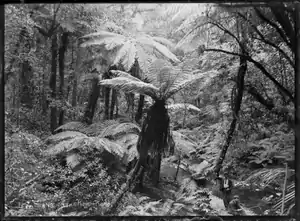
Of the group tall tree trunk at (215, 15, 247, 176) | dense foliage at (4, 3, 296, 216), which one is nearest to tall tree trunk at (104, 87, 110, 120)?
dense foliage at (4, 3, 296, 216)

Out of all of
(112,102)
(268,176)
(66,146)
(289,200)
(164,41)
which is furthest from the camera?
(164,41)

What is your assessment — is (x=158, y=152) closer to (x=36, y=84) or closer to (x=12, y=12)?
(x=36, y=84)

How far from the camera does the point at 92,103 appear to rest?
2.43 meters

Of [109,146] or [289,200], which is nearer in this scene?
[289,200]

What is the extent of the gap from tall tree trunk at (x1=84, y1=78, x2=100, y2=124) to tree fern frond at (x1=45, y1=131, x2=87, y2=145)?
0.18 metres

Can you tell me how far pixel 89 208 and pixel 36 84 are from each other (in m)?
1.04

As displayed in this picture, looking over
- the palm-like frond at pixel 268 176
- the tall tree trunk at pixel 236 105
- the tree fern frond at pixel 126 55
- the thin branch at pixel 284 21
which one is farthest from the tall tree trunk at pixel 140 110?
the thin branch at pixel 284 21

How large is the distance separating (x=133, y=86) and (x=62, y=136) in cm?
69

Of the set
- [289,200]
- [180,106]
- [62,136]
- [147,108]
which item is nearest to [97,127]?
[62,136]

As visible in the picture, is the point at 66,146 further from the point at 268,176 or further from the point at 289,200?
the point at 289,200

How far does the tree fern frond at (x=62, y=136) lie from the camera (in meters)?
2.09

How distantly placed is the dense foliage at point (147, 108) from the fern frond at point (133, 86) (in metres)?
0.01

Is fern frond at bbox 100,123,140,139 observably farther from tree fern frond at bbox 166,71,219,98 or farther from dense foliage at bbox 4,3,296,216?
tree fern frond at bbox 166,71,219,98

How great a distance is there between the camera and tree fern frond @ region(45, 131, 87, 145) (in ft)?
6.86
